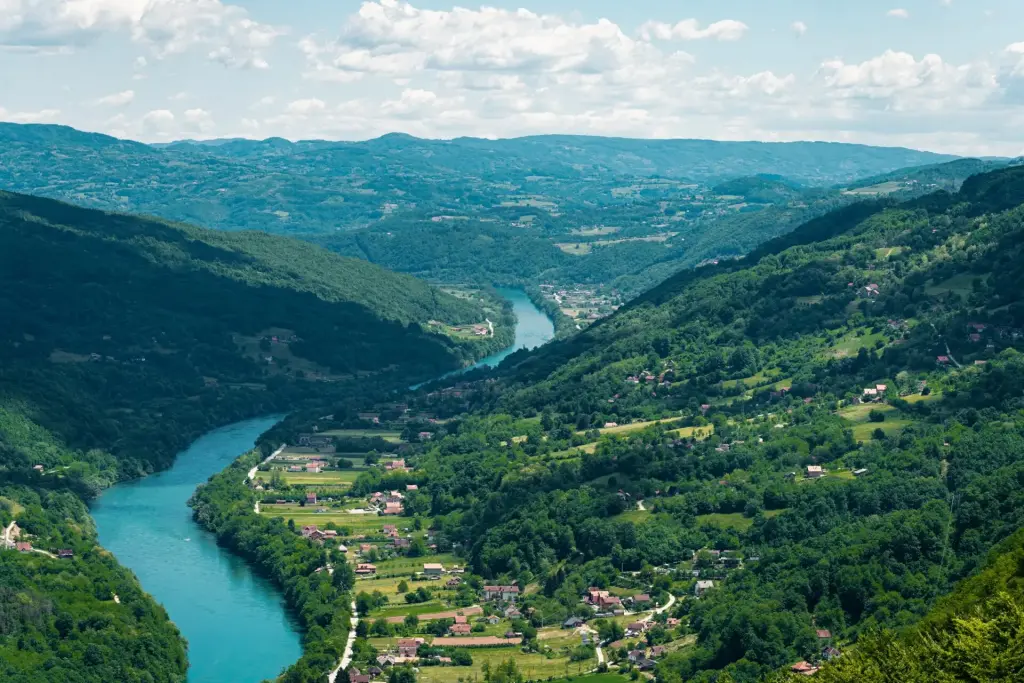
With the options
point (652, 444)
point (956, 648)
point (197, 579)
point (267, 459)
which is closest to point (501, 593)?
point (197, 579)

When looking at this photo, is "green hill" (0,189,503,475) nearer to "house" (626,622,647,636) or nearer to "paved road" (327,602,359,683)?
"paved road" (327,602,359,683)

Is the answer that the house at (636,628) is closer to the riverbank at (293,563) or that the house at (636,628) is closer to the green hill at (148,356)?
the riverbank at (293,563)

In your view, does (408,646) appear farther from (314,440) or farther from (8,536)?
(314,440)

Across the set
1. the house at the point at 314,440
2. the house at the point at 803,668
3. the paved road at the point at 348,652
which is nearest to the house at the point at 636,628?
the house at the point at 803,668

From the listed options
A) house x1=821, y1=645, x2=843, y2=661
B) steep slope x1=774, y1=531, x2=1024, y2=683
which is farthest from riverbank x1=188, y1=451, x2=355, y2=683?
steep slope x1=774, y1=531, x2=1024, y2=683

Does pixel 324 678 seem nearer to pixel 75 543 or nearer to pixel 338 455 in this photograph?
pixel 75 543

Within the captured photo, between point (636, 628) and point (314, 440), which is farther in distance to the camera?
point (314, 440)
